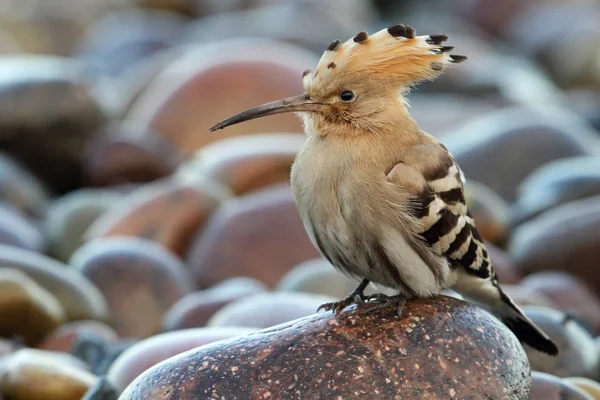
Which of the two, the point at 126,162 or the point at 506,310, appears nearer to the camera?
the point at 506,310

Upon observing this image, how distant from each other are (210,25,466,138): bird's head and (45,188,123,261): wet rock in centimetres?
564

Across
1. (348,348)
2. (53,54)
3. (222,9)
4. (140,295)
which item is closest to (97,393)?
(348,348)

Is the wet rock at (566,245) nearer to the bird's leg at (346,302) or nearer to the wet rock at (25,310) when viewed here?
the wet rock at (25,310)

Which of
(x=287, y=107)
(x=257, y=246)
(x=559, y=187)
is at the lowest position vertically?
(x=559, y=187)

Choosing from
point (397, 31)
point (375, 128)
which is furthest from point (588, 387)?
point (397, 31)

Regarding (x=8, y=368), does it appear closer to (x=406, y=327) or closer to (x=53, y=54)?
(x=406, y=327)

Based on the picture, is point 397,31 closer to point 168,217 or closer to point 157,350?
point 157,350

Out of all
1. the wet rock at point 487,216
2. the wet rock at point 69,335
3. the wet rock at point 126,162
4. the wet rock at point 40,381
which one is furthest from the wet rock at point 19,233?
the wet rock at point 487,216

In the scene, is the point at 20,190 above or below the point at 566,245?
above

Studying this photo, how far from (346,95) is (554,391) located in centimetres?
190

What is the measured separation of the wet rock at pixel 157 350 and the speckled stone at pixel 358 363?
116 cm

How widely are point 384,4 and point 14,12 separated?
739cm

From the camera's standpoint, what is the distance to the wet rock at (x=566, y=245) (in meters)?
9.52

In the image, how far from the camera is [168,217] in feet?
33.9
